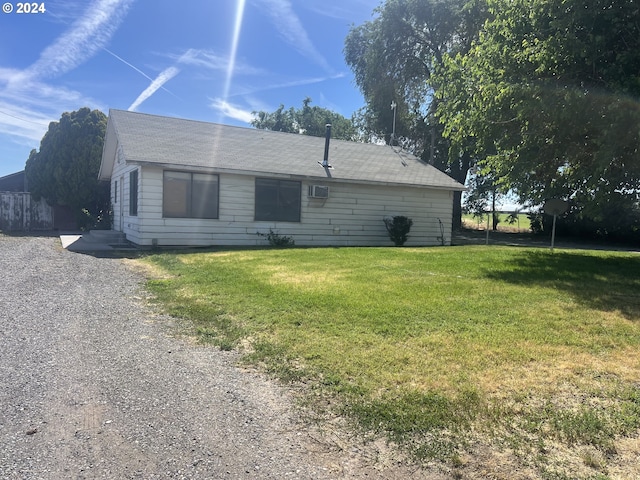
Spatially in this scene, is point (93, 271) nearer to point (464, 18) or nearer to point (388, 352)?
point (388, 352)

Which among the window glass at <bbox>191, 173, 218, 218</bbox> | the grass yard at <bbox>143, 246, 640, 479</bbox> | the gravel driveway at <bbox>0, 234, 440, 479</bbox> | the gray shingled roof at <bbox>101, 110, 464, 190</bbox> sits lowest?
the gravel driveway at <bbox>0, 234, 440, 479</bbox>

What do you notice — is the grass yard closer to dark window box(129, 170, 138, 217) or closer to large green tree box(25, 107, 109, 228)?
dark window box(129, 170, 138, 217)

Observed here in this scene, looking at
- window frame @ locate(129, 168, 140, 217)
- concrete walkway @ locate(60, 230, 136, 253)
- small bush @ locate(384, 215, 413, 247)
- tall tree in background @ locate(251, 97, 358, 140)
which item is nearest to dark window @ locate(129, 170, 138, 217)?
window frame @ locate(129, 168, 140, 217)

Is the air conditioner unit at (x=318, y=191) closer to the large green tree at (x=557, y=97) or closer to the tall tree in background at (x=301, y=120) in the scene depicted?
the large green tree at (x=557, y=97)

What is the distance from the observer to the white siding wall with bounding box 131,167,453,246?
1221 cm

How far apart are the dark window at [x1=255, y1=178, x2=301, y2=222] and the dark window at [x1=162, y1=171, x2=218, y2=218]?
1.38 meters

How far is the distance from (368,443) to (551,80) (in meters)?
8.16

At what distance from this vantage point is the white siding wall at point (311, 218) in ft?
40.1

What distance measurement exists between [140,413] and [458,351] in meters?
2.61

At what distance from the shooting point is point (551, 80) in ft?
27.2

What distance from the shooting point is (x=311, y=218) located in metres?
14.4

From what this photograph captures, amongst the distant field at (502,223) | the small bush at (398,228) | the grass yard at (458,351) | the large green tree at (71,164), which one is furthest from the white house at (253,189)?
the distant field at (502,223)

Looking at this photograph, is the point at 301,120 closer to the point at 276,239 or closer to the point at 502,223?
the point at 502,223

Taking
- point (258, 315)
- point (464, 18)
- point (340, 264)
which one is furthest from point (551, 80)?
point (464, 18)
